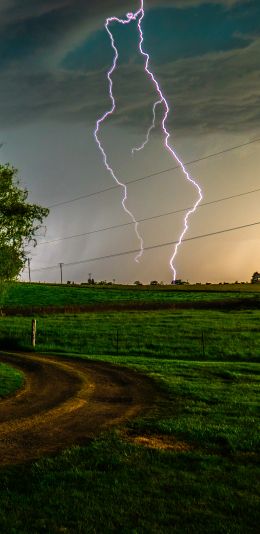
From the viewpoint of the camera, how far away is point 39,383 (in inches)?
833

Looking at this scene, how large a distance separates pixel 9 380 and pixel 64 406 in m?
6.18

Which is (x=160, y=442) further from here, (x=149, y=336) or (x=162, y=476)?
(x=149, y=336)

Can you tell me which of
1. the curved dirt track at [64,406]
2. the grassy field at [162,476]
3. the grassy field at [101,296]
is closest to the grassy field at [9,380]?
the curved dirt track at [64,406]

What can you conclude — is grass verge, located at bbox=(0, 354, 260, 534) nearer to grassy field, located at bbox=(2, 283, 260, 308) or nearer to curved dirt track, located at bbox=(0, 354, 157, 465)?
curved dirt track, located at bbox=(0, 354, 157, 465)

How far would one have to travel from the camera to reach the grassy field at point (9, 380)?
63.1 ft

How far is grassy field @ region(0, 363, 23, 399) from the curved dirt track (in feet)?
1.41

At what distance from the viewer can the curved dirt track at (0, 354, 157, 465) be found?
11750 mm

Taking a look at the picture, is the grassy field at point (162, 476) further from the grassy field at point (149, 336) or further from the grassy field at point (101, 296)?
the grassy field at point (101, 296)

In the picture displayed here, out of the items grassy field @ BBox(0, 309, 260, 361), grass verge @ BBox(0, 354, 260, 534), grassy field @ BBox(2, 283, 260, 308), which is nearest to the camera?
grass verge @ BBox(0, 354, 260, 534)

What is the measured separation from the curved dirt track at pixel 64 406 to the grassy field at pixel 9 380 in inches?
16.9

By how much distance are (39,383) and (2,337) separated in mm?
23688

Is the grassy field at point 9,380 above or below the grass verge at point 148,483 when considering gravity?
above

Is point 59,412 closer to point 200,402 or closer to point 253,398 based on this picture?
point 200,402

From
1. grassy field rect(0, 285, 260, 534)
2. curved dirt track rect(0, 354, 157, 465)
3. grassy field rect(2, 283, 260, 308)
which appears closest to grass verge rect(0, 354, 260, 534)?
grassy field rect(0, 285, 260, 534)
